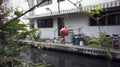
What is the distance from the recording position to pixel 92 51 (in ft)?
36.3

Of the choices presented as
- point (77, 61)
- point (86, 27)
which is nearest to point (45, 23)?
point (86, 27)

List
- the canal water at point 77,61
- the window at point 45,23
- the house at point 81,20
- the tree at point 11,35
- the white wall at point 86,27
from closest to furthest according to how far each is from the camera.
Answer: the tree at point 11,35 → the canal water at point 77,61 → the house at point 81,20 → the white wall at point 86,27 → the window at point 45,23

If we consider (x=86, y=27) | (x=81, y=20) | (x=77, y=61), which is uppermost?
(x=81, y=20)

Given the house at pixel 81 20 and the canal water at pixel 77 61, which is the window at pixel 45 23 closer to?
the house at pixel 81 20

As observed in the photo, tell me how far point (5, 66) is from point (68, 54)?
1175 centimetres

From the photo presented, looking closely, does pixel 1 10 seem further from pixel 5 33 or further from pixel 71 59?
pixel 71 59

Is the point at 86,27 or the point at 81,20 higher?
the point at 81,20

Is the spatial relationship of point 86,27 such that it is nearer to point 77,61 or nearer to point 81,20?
point 81,20

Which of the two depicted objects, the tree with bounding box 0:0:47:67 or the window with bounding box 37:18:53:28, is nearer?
the tree with bounding box 0:0:47:67

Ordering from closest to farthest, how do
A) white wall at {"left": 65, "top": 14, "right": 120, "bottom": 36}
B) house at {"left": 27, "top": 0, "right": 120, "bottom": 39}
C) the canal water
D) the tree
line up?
the tree → the canal water → house at {"left": 27, "top": 0, "right": 120, "bottom": 39} → white wall at {"left": 65, "top": 14, "right": 120, "bottom": 36}

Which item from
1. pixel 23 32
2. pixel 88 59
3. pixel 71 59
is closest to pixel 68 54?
pixel 71 59

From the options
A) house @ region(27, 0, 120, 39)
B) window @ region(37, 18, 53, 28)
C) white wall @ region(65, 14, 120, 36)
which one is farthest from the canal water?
window @ region(37, 18, 53, 28)

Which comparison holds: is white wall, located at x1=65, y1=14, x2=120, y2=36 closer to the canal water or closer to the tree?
the canal water

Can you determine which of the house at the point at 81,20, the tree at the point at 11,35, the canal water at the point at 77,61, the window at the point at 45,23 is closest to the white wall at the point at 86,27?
the house at the point at 81,20
